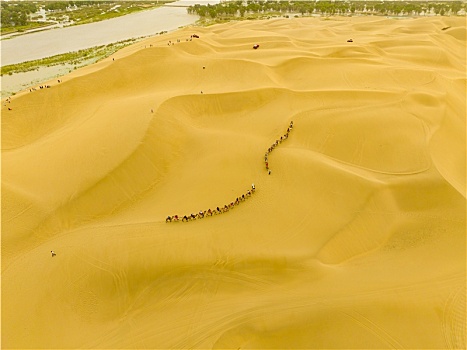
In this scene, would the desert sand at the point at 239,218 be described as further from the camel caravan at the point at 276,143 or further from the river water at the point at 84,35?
the river water at the point at 84,35

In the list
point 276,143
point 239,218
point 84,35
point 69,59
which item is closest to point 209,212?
point 239,218

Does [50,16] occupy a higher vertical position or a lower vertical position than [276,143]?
higher

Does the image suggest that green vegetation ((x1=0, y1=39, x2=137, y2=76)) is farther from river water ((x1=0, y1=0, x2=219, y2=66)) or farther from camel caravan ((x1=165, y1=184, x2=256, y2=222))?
camel caravan ((x1=165, y1=184, x2=256, y2=222))

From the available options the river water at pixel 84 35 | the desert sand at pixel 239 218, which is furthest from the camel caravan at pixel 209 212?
the river water at pixel 84 35

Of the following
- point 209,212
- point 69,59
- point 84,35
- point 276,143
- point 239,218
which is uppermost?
point 84,35

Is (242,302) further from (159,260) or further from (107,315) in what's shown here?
(107,315)

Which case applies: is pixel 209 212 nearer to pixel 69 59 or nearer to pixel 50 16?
pixel 69 59

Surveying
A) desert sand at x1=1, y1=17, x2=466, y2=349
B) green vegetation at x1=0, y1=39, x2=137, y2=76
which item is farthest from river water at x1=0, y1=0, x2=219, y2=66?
desert sand at x1=1, y1=17, x2=466, y2=349
